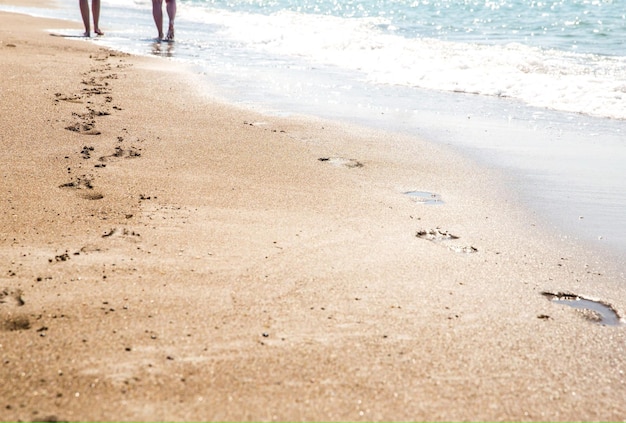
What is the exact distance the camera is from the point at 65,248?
2.87m

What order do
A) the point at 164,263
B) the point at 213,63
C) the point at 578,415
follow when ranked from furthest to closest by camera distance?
1. the point at 213,63
2. the point at 164,263
3. the point at 578,415

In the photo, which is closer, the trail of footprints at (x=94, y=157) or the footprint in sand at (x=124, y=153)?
the trail of footprints at (x=94, y=157)

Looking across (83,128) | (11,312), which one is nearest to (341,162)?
(83,128)

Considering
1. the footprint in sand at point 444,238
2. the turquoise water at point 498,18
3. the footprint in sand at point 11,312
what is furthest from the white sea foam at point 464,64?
the footprint in sand at point 11,312

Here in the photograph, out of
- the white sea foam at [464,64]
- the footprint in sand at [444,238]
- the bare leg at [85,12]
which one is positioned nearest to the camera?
the footprint in sand at [444,238]

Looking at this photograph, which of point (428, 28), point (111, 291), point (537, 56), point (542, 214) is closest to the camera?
point (111, 291)

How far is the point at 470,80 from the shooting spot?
838 cm

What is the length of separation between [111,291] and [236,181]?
1.64m

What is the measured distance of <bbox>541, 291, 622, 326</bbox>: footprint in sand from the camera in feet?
8.54

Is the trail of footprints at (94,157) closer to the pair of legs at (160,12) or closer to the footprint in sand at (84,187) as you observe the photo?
the footprint in sand at (84,187)

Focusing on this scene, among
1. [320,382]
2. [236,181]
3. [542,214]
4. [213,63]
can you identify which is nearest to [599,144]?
[542,214]

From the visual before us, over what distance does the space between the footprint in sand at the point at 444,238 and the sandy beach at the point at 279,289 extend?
0.04 ft

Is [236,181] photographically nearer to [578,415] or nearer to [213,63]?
[578,415]

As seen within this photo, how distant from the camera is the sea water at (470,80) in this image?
461 centimetres
